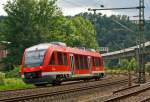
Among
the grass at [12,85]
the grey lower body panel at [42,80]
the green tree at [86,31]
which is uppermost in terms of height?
the green tree at [86,31]

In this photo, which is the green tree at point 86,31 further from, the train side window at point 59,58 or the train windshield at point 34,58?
the train windshield at point 34,58

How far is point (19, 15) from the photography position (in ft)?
248

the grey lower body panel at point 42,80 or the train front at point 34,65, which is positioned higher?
the train front at point 34,65

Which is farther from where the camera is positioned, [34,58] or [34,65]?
[34,58]

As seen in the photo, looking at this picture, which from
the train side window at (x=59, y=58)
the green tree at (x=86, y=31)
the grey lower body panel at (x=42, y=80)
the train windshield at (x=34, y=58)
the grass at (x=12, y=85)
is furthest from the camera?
the green tree at (x=86, y=31)

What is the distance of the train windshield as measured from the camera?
35.0m

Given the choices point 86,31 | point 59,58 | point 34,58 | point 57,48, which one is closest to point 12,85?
point 34,58

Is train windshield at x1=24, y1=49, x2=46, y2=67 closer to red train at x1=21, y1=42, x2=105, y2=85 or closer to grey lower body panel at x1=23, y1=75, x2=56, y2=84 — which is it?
red train at x1=21, y1=42, x2=105, y2=85

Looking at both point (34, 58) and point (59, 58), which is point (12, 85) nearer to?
point (34, 58)

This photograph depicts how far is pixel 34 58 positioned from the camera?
3534cm

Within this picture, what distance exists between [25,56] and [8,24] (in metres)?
39.9

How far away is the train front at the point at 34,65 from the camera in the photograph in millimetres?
34594

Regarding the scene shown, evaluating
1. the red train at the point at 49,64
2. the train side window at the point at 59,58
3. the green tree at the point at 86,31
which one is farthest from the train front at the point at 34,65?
the green tree at the point at 86,31

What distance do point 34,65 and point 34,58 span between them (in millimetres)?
612
